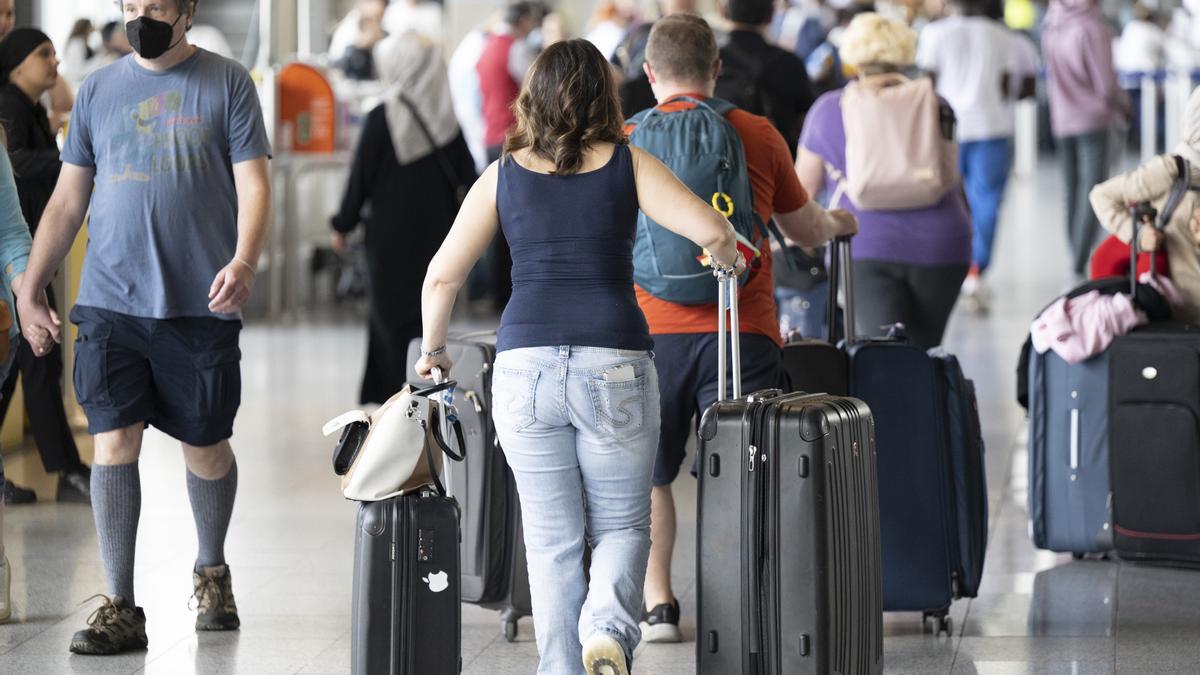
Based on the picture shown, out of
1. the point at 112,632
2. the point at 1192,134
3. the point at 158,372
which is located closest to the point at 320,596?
the point at 112,632

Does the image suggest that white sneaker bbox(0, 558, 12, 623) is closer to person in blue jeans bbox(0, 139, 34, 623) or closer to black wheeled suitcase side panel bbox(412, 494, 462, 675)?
person in blue jeans bbox(0, 139, 34, 623)

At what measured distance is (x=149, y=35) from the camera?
436 centimetres

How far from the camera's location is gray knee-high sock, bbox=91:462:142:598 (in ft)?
14.7

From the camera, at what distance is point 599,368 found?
11.5ft

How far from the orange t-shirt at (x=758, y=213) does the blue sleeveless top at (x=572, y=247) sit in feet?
2.46

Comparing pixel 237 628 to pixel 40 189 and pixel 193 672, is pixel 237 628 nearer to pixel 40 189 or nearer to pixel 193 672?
pixel 193 672

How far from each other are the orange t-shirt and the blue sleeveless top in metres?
0.75

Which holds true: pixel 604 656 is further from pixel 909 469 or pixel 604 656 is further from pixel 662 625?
pixel 909 469

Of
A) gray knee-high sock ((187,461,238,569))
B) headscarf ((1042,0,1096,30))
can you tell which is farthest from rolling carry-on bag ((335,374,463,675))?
headscarf ((1042,0,1096,30))

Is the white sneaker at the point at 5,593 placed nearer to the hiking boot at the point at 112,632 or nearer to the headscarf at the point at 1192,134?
the hiking boot at the point at 112,632

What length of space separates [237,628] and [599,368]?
170 cm

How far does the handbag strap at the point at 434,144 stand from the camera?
802 cm

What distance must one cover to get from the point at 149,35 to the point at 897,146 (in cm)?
241

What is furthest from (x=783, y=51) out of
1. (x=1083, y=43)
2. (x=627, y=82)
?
(x=1083, y=43)
